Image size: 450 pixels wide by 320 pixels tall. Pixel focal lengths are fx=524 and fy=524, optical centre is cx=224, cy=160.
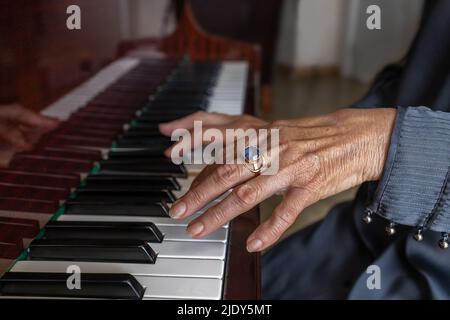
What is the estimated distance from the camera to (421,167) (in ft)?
2.37

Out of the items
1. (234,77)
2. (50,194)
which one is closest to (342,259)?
(50,194)

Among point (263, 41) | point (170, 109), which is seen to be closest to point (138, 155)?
point (170, 109)

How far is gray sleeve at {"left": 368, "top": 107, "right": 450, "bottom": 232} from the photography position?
0.72 m

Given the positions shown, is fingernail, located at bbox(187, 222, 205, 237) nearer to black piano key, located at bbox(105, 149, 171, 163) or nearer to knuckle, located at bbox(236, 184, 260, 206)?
knuckle, located at bbox(236, 184, 260, 206)

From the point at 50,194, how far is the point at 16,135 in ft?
0.34

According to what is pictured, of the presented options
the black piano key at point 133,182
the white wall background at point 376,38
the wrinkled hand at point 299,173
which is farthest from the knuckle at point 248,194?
the white wall background at point 376,38

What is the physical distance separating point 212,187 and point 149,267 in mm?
132

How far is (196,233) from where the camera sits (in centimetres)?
69

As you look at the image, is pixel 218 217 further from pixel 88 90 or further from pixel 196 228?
pixel 88 90

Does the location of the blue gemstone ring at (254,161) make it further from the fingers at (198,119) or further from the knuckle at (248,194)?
the fingers at (198,119)

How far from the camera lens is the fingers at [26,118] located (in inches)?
28.8

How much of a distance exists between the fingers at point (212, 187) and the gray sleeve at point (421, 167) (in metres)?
0.21

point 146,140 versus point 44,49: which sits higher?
point 44,49

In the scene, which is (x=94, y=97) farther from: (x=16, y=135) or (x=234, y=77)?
(x=234, y=77)
